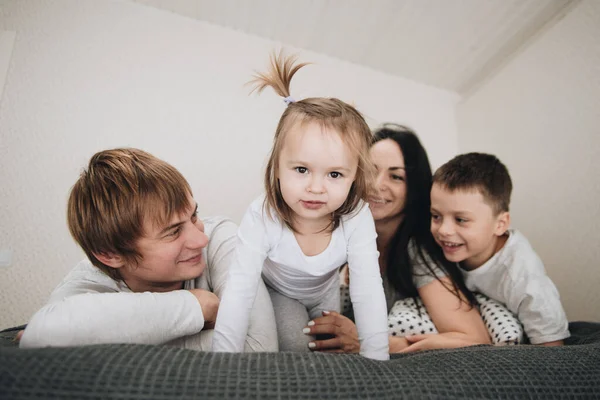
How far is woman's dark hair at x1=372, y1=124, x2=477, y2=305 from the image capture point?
132 cm

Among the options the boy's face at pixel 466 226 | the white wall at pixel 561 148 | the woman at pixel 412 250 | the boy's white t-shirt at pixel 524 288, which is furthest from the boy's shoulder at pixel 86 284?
the white wall at pixel 561 148

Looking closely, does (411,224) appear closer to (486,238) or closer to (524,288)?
(486,238)

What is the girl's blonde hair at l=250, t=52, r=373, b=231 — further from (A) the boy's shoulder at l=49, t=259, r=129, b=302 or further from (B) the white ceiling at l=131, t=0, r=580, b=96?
(B) the white ceiling at l=131, t=0, r=580, b=96

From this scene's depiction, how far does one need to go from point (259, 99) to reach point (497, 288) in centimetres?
144

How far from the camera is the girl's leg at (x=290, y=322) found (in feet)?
3.30

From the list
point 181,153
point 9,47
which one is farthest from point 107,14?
point 181,153

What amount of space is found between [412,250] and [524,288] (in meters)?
0.37

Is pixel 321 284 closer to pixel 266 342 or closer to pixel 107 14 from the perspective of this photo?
pixel 266 342

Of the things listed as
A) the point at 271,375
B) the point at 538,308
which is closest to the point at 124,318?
the point at 271,375

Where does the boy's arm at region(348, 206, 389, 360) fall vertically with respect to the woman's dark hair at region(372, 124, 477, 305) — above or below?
below

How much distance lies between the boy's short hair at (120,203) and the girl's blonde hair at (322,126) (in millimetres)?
240

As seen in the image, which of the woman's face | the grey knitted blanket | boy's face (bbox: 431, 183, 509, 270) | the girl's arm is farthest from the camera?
the woman's face

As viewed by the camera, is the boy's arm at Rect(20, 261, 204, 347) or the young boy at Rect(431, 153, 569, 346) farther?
the young boy at Rect(431, 153, 569, 346)

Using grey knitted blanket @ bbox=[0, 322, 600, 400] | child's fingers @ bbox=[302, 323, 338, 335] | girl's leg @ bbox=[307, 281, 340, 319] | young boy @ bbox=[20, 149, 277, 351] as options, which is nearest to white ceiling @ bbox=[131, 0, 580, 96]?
young boy @ bbox=[20, 149, 277, 351]
